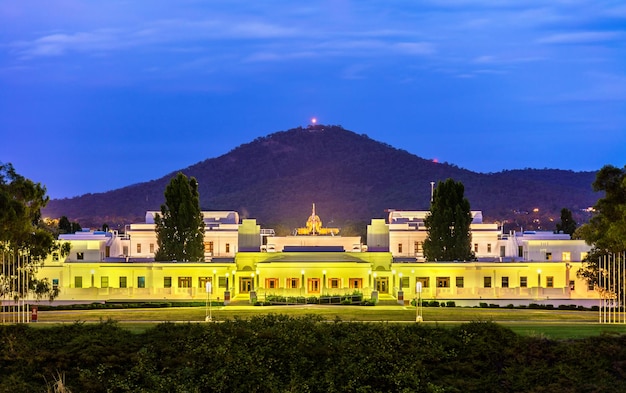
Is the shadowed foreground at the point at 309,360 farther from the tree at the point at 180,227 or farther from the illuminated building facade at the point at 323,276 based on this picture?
the tree at the point at 180,227

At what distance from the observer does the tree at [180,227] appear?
75188mm

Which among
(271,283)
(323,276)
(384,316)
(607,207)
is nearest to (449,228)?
(323,276)

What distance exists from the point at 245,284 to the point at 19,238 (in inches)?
1164

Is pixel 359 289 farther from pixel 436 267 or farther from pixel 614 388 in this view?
pixel 614 388

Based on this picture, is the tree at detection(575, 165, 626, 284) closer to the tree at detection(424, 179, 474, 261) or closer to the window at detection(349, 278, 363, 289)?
the tree at detection(424, 179, 474, 261)

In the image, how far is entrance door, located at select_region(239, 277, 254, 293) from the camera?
7696cm

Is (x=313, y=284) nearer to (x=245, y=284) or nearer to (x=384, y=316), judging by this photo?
(x=245, y=284)

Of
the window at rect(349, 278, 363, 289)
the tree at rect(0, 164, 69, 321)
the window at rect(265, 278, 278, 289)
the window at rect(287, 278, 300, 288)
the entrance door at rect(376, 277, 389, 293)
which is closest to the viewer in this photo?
the tree at rect(0, 164, 69, 321)

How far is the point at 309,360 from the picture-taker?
33281 mm

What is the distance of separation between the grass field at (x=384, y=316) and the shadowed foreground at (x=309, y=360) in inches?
152

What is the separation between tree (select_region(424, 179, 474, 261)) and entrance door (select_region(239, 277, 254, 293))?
41.7 feet

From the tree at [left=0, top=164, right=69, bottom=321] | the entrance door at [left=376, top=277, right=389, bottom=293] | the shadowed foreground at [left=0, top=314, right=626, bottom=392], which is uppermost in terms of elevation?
the tree at [left=0, top=164, right=69, bottom=321]

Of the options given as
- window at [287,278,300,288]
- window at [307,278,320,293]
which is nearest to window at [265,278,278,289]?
window at [287,278,300,288]

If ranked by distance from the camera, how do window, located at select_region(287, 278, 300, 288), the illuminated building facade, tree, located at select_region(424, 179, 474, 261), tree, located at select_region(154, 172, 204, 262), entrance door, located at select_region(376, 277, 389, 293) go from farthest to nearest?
tree, located at select_region(424, 179, 474, 261) < entrance door, located at select_region(376, 277, 389, 293) < window, located at select_region(287, 278, 300, 288) < tree, located at select_region(154, 172, 204, 262) < the illuminated building facade
